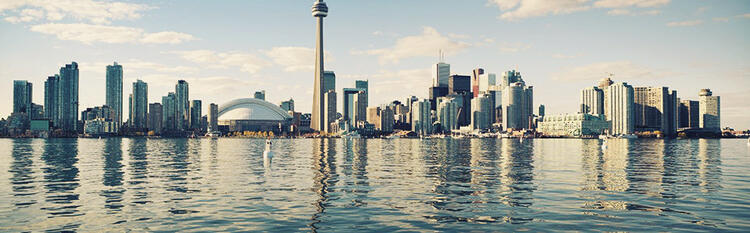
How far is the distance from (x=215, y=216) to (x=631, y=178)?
132ft

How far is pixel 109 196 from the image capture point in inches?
1499

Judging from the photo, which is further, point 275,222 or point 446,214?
point 446,214

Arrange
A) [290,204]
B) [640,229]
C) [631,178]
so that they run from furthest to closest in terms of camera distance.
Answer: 1. [631,178]
2. [290,204]
3. [640,229]

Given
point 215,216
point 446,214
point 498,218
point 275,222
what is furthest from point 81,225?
point 498,218

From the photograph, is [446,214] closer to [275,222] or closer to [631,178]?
[275,222]

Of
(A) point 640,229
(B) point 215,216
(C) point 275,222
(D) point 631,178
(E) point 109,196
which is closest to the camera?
(A) point 640,229

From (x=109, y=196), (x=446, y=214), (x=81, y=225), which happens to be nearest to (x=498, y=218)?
(x=446, y=214)

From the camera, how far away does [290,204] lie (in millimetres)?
33469

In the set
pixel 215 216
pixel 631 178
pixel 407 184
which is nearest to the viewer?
pixel 215 216

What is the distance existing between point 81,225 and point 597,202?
30.2 metres

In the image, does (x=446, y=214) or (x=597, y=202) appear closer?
(x=446, y=214)

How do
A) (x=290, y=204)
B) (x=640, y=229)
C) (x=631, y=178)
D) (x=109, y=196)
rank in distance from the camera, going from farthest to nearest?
1. (x=631, y=178)
2. (x=109, y=196)
3. (x=290, y=204)
4. (x=640, y=229)

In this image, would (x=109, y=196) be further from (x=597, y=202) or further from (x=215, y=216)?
(x=597, y=202)

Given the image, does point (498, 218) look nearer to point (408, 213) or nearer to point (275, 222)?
point (408, 213)
